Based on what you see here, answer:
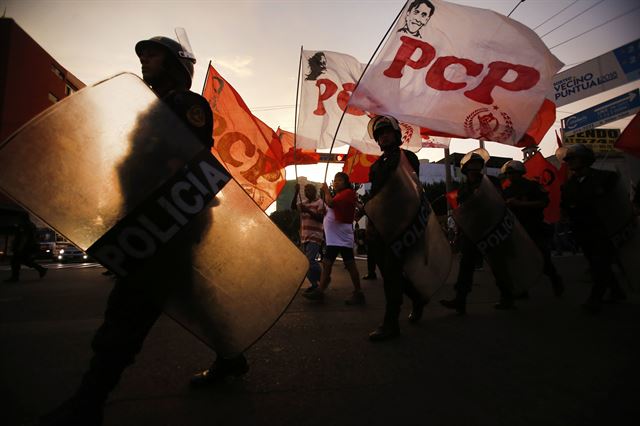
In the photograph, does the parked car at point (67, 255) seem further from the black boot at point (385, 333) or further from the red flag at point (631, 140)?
the red flag at point (631, 140)

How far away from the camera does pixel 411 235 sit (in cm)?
273

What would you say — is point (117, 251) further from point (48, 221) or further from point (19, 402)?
point (19, 402)

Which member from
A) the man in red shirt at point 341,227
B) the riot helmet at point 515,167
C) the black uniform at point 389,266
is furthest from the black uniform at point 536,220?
→ the black uniform at point 389,266

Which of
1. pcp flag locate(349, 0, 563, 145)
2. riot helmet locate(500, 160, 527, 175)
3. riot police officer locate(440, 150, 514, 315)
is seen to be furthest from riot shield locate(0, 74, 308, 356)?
riot helmet locate(500, 160, 527, 175)

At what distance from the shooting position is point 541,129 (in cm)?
492

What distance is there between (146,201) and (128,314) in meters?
0.49

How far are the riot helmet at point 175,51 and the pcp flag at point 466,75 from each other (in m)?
2.33

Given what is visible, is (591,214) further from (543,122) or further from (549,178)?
(549,178)

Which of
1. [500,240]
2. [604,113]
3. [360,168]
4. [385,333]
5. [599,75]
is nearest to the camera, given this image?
[385,333]

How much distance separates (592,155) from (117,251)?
450cm

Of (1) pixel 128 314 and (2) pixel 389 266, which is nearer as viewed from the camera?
(1) pixel 128 314

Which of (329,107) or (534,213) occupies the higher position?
(329,107)

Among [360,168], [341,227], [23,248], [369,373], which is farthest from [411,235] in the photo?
[23,248]

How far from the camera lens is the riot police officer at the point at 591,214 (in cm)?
356
